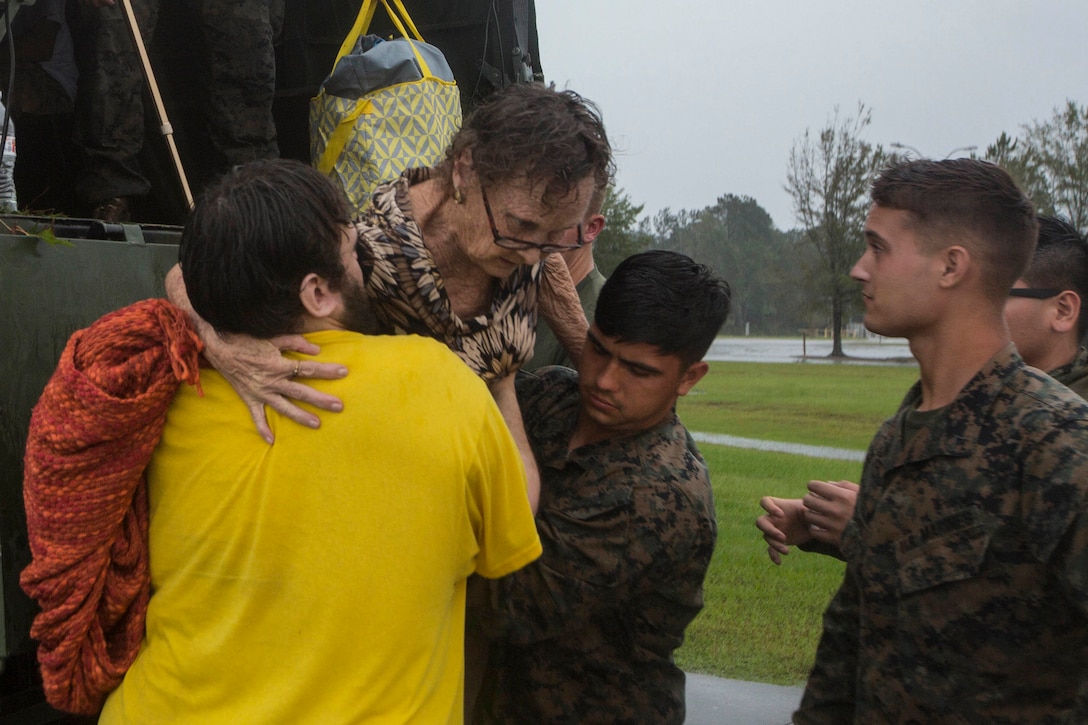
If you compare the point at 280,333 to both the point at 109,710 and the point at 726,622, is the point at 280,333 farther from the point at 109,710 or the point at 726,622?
the point at 726,622

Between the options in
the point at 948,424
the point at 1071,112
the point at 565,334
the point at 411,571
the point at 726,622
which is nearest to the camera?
the point at 411,571

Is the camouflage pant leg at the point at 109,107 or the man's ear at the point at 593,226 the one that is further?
the camouflage pant leg at the point at 109,107

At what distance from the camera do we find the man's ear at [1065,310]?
8.95ft

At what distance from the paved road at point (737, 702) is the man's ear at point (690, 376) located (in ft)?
5.62

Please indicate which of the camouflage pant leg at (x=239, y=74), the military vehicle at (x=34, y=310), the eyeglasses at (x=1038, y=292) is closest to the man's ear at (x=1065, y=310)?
the eyeglasses at (x=1038, y=292)

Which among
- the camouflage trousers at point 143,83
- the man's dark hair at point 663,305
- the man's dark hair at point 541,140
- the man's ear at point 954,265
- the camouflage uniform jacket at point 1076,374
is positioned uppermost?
the camouflage trousers at point 143,83

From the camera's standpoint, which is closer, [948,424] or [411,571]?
[411,571]

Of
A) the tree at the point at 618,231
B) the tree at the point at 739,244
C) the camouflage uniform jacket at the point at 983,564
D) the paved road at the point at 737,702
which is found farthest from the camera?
the tree at the point at 739,244

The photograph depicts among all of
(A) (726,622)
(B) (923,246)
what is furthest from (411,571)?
(A) (726,622)

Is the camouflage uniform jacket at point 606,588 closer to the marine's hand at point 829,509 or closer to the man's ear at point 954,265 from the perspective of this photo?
the marine's hand at point 829,509

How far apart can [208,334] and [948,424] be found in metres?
1.28

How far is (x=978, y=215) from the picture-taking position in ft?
6.34

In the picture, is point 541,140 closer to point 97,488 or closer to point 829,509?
point 97,488

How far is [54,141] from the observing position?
400 centimetres
